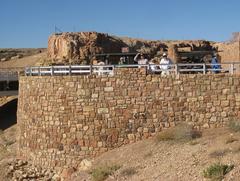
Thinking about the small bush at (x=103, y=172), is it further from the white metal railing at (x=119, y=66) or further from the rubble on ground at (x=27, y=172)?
the white metal railing at (x=119, y=66)

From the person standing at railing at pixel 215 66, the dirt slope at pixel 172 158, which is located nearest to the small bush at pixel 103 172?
the dirt slope at pixel 172 158

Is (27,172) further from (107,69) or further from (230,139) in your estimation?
(230,139)

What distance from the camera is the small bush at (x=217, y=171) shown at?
46.5ft

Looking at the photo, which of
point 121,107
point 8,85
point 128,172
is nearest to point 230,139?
point 128,172

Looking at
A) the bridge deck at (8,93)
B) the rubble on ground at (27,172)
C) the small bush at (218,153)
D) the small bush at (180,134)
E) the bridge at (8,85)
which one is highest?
the bridge at (8,85)

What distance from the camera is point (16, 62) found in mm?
78375

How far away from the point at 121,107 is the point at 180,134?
271 centimetres

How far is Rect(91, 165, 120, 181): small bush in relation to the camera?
57.7ft

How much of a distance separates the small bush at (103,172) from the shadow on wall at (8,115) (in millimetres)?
17207

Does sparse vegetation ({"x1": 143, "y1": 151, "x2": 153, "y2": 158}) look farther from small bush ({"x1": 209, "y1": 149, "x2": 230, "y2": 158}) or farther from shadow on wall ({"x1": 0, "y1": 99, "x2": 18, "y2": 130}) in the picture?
shadow on wall ({"x1": 0, "y1": 99, "x2": 18, "y2": 130})

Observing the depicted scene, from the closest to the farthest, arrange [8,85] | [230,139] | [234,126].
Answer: [230,139] → [234,126] → [8,85]

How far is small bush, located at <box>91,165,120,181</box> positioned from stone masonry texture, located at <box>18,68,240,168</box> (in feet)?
6.58

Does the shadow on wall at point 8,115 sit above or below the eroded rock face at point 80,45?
below

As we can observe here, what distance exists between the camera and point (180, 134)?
18.6 m
